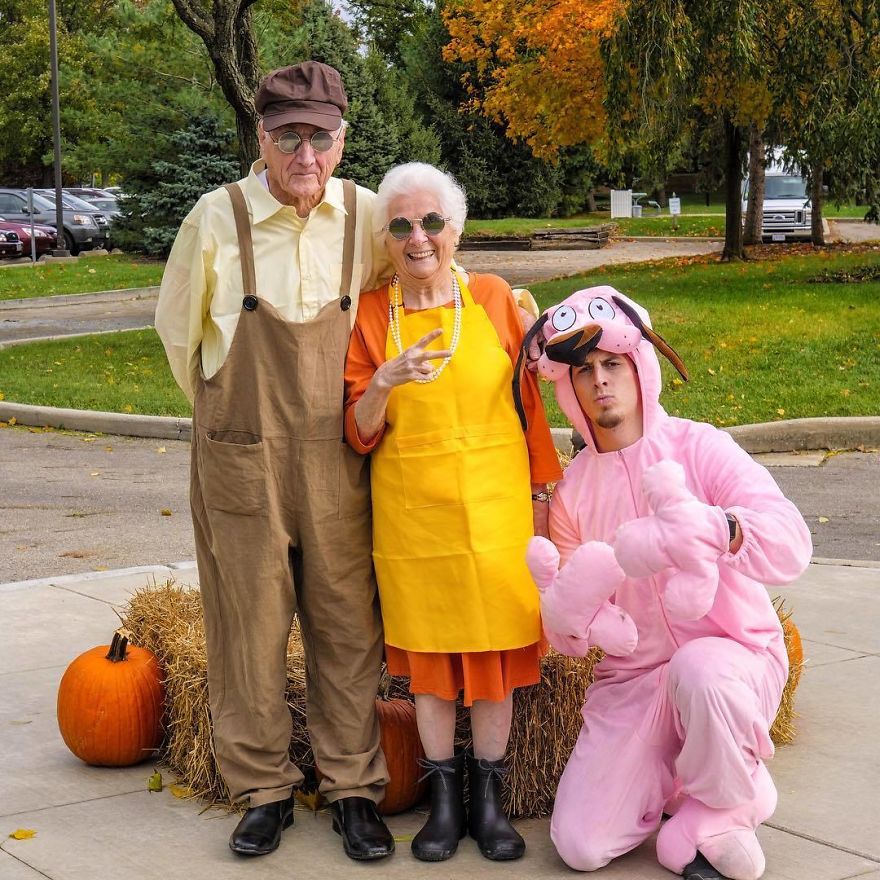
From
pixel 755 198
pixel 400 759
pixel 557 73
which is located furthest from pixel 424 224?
pixel 755 198

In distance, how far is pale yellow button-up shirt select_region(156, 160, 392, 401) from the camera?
3785mm

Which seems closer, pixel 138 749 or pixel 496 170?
pixel 138 749

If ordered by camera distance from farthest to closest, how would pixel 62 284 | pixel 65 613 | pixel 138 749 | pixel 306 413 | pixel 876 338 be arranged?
pixel 62 284 → pixel 876 338 → pixel 65 613 → pixel 138 749 → pixel 306 413

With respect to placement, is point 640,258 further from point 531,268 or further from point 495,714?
point 495,714

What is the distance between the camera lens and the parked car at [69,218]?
32250mm

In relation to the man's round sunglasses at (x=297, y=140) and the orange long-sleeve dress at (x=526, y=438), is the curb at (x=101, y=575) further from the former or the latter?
the man's round sunglasses at (x=297, y=140)

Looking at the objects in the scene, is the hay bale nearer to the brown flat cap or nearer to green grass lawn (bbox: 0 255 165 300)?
the brown flat cap

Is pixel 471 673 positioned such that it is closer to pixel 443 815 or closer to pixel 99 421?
pixel 443 815

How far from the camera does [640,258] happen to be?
27500 mm

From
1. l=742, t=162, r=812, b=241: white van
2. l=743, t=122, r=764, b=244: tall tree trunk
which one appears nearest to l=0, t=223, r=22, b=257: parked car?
l=743, t=122, r=764, b=244: tall tree trunk

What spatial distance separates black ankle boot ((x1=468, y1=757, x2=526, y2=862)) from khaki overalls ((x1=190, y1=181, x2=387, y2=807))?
0.97ft

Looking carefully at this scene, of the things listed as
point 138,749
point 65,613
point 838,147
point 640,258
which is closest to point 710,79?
point 838,147

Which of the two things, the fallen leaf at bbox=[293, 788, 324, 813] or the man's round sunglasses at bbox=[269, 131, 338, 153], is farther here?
the fallen leaf at bbox=[293, 788, 324, 813]

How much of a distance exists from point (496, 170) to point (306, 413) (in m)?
38.7
